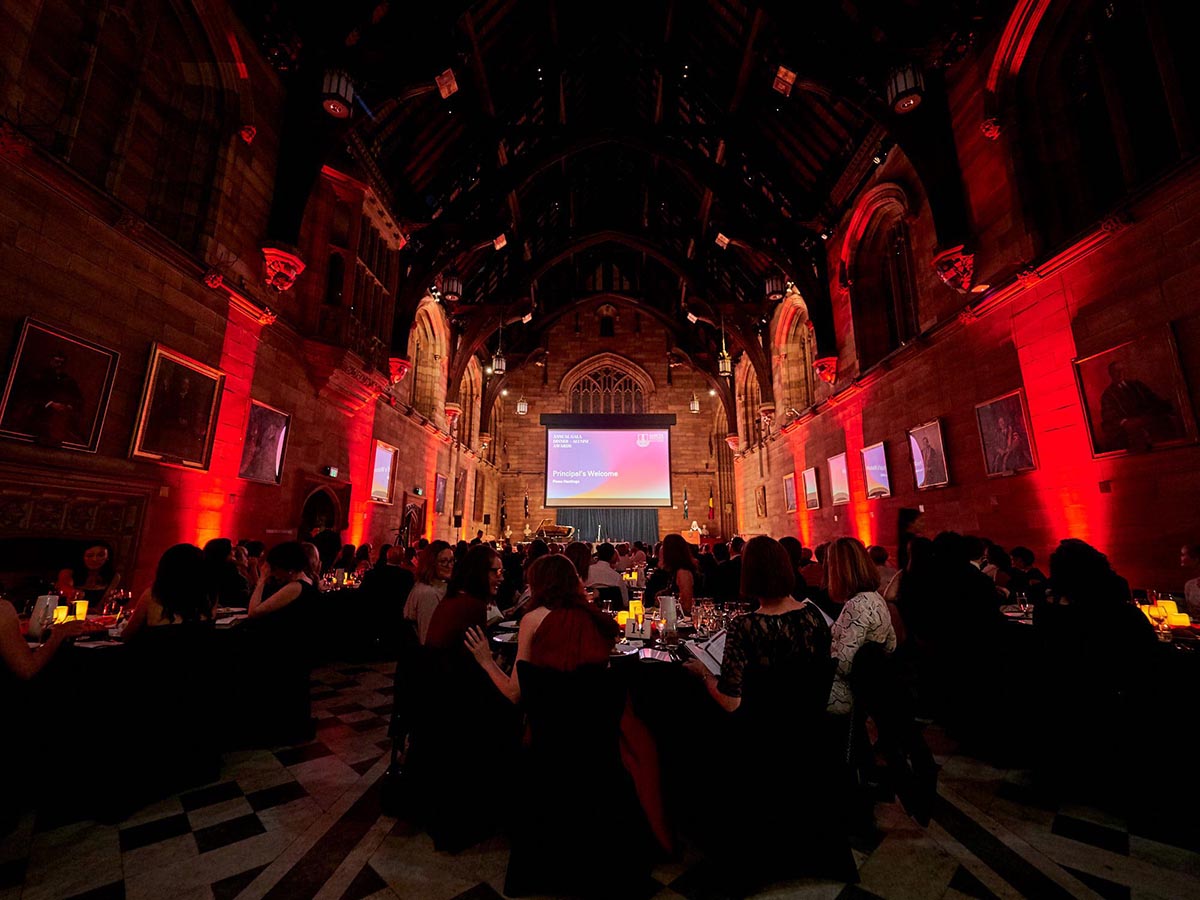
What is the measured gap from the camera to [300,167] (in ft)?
19.9

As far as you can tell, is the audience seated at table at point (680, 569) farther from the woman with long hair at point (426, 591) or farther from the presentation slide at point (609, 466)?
the presentation slide at point (609, 466)

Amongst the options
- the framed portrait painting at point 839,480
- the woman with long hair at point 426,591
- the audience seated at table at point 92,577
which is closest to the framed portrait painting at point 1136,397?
the framed portrait painting at point 839,480

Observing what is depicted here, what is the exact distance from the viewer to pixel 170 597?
2.52 meters

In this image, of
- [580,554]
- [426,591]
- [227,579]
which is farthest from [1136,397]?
[227,579]

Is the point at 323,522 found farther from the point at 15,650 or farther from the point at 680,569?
the point at 680,569

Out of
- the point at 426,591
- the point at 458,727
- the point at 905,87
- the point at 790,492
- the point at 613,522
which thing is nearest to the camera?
the point at 458,727

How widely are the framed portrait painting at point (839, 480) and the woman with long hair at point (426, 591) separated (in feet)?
25.4

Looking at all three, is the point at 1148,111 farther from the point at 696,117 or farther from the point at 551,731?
the point at 696,117

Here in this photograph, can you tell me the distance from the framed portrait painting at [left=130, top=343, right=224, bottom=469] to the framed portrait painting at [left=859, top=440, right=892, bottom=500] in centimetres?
895

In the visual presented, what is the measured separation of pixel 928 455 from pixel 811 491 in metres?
3.84

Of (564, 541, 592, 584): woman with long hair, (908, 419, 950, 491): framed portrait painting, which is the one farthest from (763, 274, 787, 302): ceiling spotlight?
(564, 541, 592, 584): woman with long hair

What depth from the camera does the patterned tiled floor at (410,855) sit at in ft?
6.04

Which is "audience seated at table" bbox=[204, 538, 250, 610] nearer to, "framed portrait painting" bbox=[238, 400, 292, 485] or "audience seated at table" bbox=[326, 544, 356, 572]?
"framed portrait painting" bbox=[238, 400, 292, 485]

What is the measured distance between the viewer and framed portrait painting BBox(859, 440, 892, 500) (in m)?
7.49
